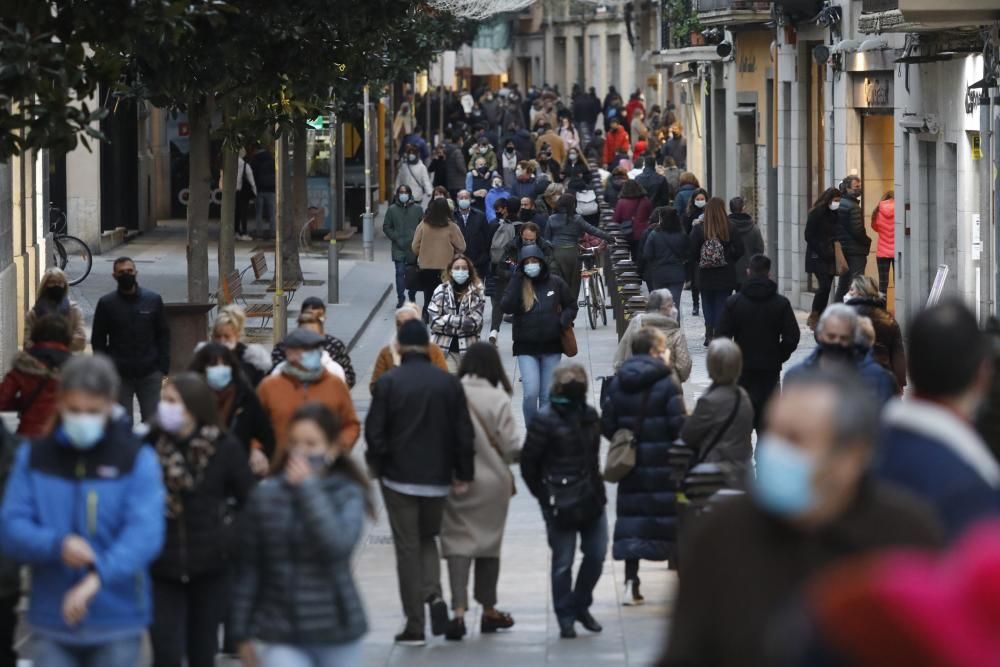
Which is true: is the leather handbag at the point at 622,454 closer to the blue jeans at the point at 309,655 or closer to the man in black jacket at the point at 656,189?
the blue jeans at the point at 309,655

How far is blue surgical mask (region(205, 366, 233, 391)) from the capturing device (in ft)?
29.7

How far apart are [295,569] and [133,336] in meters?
7.84

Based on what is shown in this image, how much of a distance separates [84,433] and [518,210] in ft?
66.3

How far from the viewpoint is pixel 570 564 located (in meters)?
9.85

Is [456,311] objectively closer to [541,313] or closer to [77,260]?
[541,313]

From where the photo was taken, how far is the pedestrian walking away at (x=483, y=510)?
388 inches

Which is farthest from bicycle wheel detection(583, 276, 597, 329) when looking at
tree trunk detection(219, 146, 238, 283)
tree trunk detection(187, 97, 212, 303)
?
tree trunk detection(187, 97, 212, 303)

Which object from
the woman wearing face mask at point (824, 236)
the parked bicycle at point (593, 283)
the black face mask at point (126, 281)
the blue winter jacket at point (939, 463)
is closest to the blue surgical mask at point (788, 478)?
the blue winter jacket at point (939, 463)

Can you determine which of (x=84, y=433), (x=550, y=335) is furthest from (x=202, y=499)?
(x=550, y=335)

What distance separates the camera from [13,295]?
1952 cm

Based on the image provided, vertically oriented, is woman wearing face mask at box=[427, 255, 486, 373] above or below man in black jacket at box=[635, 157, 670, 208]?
below

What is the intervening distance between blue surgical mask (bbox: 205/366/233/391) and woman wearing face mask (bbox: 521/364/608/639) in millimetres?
1467

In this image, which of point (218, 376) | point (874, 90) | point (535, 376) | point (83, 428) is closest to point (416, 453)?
point (218, 376)

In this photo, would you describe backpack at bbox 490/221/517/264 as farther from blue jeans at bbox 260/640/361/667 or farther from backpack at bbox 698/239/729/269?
blue jeans at bbox 260/640/361/667
